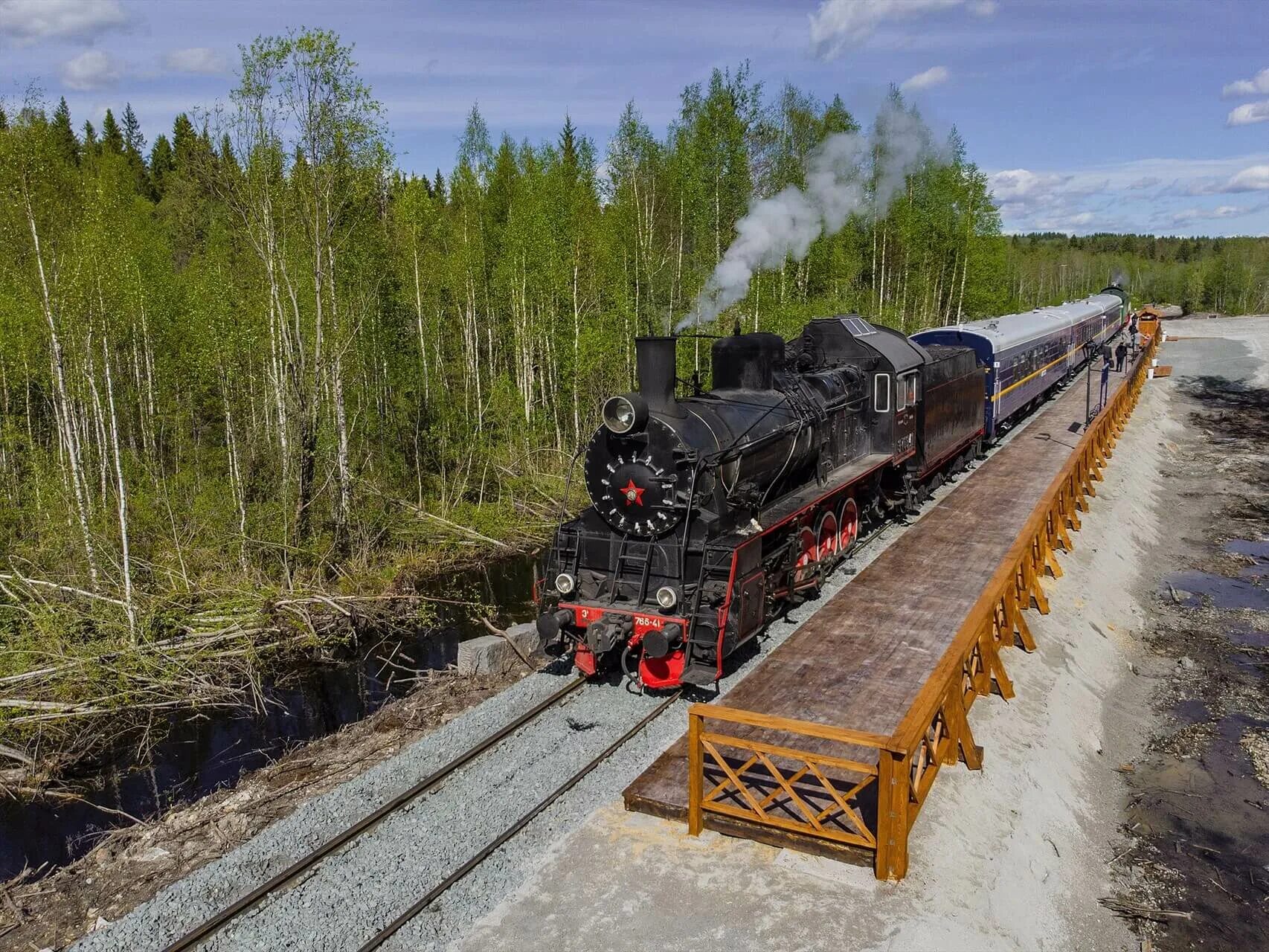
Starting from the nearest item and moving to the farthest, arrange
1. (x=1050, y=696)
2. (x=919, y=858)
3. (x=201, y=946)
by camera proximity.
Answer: (x=201, y=946)
(x=919, y=858)
(x=1050, y=696)

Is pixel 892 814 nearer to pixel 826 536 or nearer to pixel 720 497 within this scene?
pixel 720 497

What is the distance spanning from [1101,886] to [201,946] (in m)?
7.12

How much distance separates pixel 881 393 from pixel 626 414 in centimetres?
692

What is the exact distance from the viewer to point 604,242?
26969 mm

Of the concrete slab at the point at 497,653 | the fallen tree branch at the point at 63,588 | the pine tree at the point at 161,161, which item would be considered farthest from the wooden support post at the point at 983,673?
the pine tree at the point at 161,161

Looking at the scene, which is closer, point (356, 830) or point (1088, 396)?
point (356, 830)

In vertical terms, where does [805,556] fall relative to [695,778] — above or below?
above

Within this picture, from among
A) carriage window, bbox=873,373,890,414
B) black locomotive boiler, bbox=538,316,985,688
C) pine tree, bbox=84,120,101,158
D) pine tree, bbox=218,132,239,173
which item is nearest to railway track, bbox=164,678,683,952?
black locomotive boiler, bbox=538,316,985,688

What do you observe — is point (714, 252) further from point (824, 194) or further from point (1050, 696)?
point (1050, 696)

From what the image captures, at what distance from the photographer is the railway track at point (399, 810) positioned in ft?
20.2

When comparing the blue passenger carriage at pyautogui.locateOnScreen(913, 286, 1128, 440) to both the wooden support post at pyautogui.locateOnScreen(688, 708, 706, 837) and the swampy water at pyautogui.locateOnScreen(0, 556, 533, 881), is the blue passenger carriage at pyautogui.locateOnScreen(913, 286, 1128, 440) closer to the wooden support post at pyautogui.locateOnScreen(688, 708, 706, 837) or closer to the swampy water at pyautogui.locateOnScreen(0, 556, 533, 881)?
the swampy water at pyautogui.locateOnScreen(0, 556, 533, 881)

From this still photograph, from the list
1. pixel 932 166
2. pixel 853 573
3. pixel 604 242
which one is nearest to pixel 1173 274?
pixel 932 166

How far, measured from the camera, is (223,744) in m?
11.7

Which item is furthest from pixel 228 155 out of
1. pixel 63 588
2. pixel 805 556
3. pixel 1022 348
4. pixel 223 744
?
pixel 1022 348
